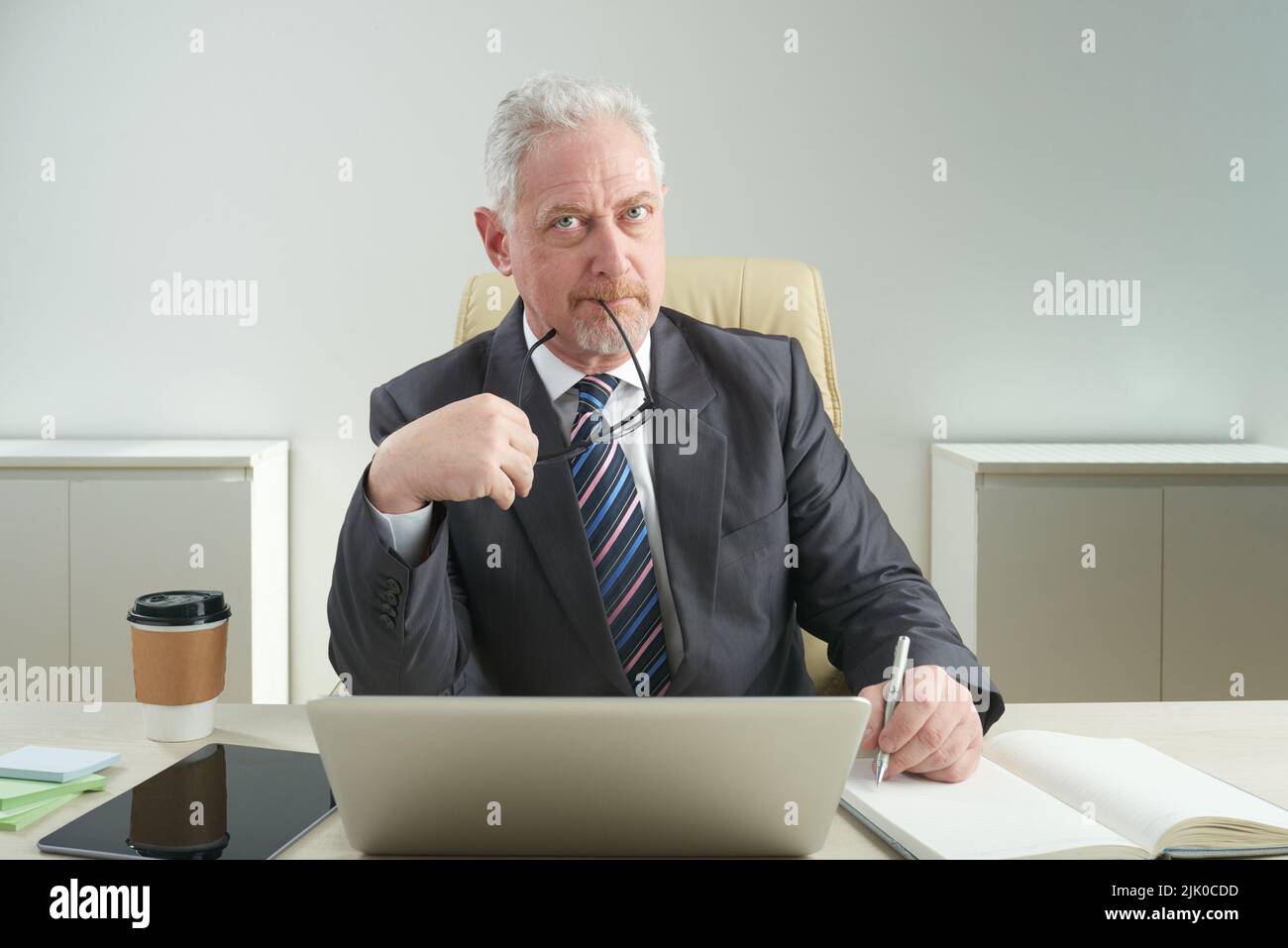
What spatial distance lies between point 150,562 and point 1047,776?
2.07 metres

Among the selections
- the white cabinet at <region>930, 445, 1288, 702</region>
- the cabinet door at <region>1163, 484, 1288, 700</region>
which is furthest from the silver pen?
the cabinet door at <region>1163, 484, 1288, 700</region>

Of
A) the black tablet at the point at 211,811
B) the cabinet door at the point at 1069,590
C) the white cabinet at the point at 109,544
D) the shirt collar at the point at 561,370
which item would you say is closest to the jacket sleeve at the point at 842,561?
the shirt collar at the point at 561,370

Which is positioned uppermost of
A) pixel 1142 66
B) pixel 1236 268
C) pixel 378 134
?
pixel 1142 66

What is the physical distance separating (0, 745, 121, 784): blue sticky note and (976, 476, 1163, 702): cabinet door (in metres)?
1.91

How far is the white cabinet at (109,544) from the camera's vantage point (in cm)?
241

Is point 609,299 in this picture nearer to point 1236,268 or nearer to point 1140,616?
point 1140,616

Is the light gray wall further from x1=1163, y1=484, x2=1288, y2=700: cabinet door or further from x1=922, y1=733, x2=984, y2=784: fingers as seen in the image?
x1=922, y1=733, x2=984, y2=784: fingers

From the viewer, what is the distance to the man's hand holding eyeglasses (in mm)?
937

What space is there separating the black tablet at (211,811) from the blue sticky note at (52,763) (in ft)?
0.16

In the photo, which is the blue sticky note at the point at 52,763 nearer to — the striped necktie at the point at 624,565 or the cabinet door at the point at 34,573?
the striped necktie at the point at 624,565

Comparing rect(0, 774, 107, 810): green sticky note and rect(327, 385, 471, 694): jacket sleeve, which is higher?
rect(327, 385, 471, 694): jacket sleeve

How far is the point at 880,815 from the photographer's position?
808 millimetres

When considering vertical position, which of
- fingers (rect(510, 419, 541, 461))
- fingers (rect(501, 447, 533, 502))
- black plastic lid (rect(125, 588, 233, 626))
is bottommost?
black plastic lid (rect(125, 588, 233, 626))
